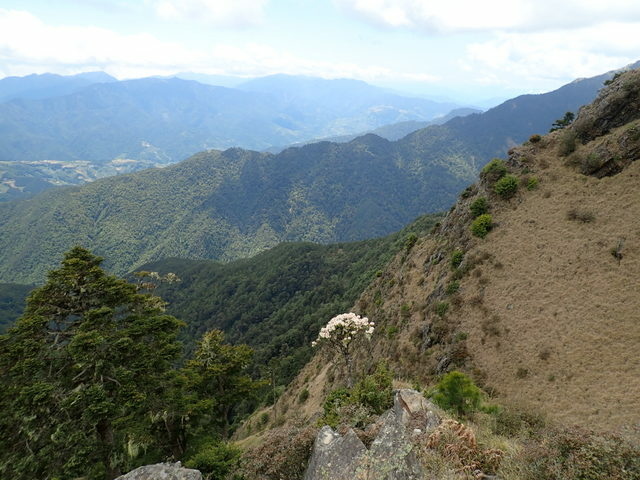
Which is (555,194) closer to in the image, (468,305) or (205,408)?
(468,305)

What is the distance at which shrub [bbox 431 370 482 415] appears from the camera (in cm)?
1609

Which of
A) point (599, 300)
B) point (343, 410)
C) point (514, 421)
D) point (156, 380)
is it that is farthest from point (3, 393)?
point (599, 300)

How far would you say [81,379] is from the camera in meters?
19.4

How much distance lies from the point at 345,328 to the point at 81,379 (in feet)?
48.9

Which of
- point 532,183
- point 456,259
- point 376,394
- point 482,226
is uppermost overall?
point 532,183

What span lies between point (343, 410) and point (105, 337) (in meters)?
14.1

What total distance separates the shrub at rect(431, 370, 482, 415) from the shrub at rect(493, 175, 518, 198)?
25.7 meters

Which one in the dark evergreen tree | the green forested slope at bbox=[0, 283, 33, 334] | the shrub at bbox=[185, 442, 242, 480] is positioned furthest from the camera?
the green forested slope at bbox=[0, 283, 33, 334]

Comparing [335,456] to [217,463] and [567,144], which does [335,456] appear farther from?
[567,144]

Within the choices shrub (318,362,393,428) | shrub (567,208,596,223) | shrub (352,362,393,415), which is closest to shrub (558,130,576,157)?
shrub (567,208,596,223)

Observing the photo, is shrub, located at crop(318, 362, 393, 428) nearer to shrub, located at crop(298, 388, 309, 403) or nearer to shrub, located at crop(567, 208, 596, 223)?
shrub, located at crop(567, 208, 596, 223)

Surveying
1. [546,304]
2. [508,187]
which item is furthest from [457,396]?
[508,187]

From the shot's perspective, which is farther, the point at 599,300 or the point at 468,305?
the point at 468,305

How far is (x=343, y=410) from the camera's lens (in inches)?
569
